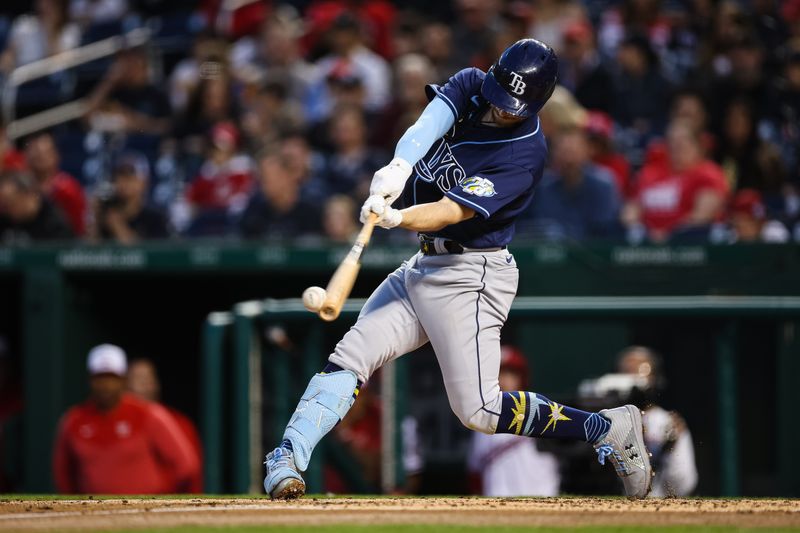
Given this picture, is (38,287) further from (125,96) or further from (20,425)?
(125,96)

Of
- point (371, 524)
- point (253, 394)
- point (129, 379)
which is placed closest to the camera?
point (371, 524)

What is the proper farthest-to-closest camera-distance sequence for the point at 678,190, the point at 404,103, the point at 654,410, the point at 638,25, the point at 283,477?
the point at 638,25
the point at 404,103
the point at 678,190
the point at 654,410
the point at 283,477

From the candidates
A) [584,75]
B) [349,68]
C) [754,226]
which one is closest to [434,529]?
[754,226]

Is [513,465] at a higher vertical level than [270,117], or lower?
lower

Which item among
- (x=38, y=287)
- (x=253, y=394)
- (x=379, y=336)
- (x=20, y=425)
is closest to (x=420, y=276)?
(x=379, y=336)

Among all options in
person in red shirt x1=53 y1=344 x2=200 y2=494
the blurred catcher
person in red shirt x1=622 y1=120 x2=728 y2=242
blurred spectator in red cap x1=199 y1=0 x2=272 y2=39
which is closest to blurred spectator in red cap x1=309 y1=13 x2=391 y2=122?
blurred spectator in red cap x1=199 y1=0 x2=272 y2=39

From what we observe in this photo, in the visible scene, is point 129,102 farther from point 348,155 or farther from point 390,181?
point 390,181

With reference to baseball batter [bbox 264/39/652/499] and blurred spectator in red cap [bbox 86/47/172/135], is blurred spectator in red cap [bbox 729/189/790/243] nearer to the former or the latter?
baseball batter [bbox 264/39/652/499]
